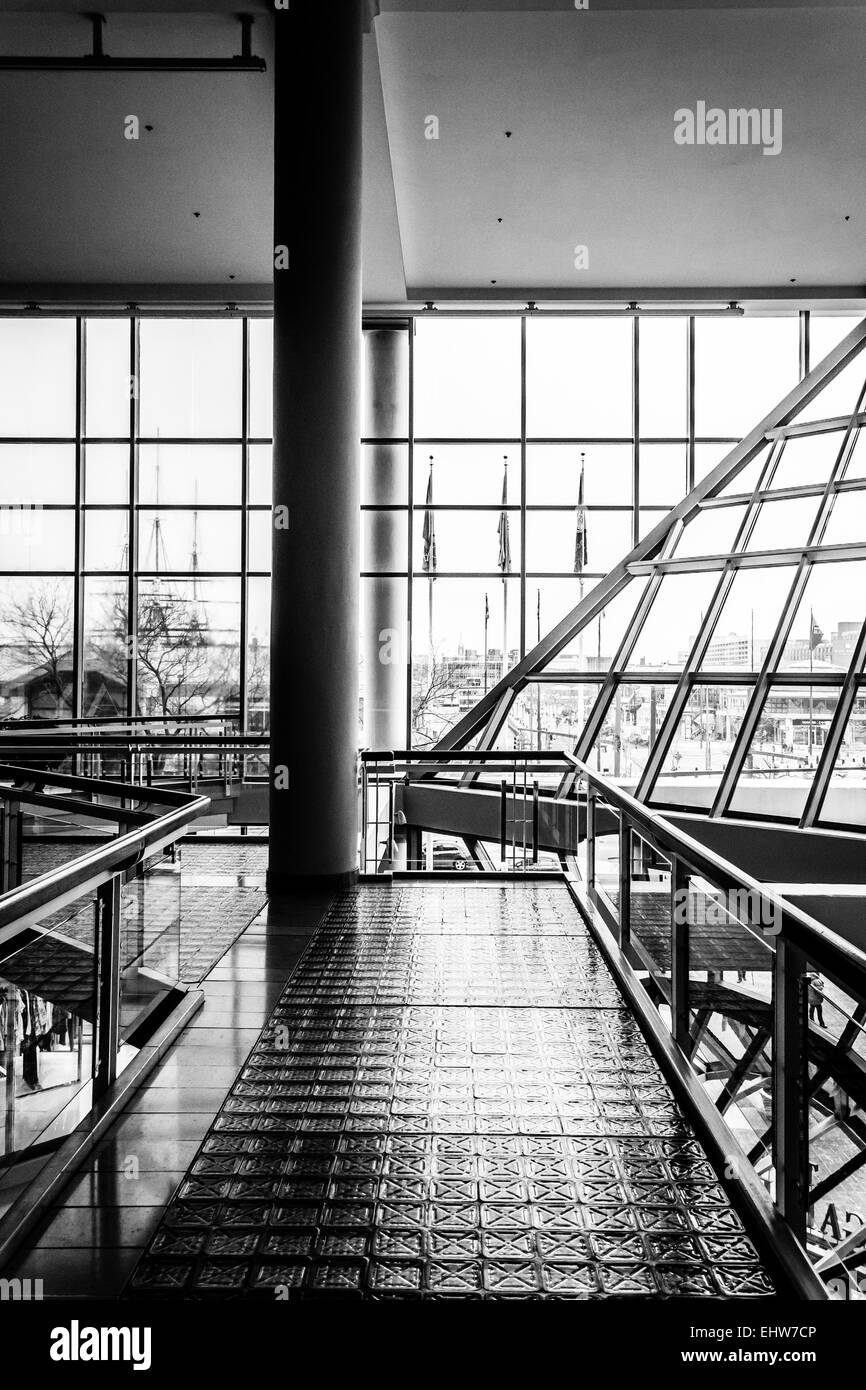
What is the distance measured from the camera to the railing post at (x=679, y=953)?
3.82 meters

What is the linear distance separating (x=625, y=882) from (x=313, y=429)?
4.20 m

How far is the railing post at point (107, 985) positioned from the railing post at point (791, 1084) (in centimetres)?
239

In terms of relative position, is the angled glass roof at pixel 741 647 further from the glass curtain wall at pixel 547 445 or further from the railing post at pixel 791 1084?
the railing post at pixel 791 1084

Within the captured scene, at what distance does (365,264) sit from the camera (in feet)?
41.5

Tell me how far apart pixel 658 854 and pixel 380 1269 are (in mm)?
2181

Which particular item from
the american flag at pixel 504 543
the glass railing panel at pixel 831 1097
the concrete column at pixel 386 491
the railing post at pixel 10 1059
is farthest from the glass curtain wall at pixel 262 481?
the glass railing panel at pixel 831 1097

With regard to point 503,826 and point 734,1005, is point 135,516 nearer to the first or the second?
point 503,826

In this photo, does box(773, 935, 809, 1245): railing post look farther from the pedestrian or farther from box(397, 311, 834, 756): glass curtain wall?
box(397, 311, 834, 756): glass curtain wall

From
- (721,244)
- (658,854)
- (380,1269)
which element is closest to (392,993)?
(658,854)

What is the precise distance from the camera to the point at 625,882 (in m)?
5.36

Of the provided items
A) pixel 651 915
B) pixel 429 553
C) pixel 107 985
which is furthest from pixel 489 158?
pixel 107 985

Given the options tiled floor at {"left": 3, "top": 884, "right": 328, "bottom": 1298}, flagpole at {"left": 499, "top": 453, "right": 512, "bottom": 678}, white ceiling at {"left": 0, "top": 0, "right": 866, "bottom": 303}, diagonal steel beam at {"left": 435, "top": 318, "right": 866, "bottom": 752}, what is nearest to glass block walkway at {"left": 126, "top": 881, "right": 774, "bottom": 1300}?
tiled floor at {"left": 3, "top": 884, "right": 328, "bottom": 1298}

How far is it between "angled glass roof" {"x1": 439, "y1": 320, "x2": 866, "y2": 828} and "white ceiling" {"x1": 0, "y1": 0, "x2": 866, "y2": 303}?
8.94ft
